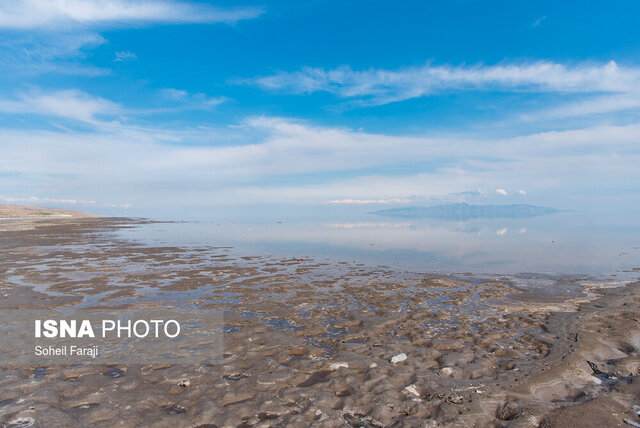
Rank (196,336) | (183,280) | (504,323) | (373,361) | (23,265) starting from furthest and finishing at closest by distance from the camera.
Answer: (23,265), (183,280), (504,323), (196,336), (373,361)

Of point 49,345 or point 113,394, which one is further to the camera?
point 49,345

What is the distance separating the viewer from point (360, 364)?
7.71 m

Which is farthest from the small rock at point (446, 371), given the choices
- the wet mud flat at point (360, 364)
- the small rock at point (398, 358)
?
the small rock at point (398, 358)

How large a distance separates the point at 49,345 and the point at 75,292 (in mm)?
6825

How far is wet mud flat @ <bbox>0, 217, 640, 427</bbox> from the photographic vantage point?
18.9 feet

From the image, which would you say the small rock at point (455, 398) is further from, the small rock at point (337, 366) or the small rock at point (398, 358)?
the small rock at point (337, 366)

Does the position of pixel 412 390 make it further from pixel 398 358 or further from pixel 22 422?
pixel 22 422

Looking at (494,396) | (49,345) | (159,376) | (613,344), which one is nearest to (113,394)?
(159,376)

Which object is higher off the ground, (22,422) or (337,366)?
(22,422)

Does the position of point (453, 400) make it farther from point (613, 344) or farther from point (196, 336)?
point (196, 336)

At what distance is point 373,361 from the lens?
311 inches

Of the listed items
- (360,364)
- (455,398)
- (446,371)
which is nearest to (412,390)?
(455,398)

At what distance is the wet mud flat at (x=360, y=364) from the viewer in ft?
18.9

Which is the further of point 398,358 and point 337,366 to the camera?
point 398,358
